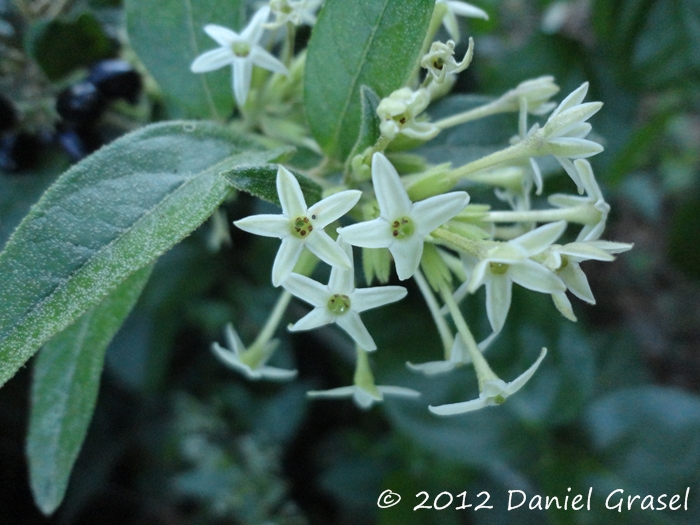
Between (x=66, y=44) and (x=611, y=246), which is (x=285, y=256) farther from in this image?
(x=66, y=44)

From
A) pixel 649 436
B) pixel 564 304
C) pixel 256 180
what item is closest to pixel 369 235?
pixel 256 180

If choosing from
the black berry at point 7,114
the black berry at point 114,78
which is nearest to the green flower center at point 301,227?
the black berry at point 114,78

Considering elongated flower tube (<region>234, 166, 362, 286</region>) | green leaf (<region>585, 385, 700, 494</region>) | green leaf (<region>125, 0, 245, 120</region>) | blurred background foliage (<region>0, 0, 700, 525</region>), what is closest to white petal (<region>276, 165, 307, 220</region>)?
elongated flower tube (<region>234, 166, 362, 286</region>)

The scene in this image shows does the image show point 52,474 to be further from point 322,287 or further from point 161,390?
point 161,390

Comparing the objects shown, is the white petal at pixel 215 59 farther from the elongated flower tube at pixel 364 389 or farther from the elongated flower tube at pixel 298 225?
the elongated flower tube at pixel 364 389

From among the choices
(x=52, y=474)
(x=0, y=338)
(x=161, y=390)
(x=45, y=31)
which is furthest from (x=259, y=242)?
(x=0, y=338)

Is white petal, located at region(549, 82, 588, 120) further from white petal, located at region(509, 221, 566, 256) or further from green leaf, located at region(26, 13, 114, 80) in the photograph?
green leaf, located at region(26, 13, 114, 80)

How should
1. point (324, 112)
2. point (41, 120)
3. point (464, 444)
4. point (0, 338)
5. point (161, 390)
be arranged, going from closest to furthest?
point (0, 338) → point (324, 112) → point (41, 120) → point (464, 444) → point (161, 390)
